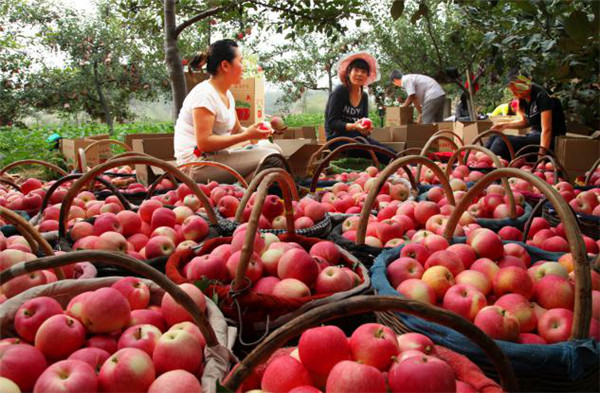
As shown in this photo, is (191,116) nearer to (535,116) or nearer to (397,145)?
(397,145)

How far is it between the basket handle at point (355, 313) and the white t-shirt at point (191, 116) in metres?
3.13

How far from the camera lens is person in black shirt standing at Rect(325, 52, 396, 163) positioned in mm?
5840

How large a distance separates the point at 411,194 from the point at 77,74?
1735 centimetres

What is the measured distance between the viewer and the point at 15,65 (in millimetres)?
14750

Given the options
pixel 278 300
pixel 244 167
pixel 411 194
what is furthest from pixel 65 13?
pixel 278 300

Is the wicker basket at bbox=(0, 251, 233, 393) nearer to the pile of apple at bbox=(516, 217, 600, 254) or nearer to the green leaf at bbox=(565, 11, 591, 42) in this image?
the green leaf at bbox=(565, 11, 591, 42)

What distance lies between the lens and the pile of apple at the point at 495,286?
1.37m

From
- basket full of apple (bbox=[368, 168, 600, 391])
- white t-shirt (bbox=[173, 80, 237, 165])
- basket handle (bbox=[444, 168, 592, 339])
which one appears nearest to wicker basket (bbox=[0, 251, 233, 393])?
basket full of apple (bbox=[368, 168, 600, 391])

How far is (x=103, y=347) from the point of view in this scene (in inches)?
47.4

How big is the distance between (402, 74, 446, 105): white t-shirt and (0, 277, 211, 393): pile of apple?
29.5 feet

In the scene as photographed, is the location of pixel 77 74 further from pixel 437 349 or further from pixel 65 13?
pixel 437 349

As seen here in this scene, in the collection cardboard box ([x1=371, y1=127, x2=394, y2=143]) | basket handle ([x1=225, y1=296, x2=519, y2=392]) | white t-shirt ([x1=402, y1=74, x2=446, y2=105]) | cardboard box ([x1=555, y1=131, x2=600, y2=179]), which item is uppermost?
white t-shirt ([x1=402, y1=74, x2=446, y2=105])

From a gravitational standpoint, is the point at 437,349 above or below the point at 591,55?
below

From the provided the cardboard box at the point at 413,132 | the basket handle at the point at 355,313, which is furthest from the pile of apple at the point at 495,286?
the cardboard box at the point at 413,132
